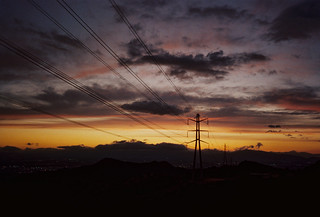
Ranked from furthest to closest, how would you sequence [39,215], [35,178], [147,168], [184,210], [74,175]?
[147,168] < [74,175] < [35,178] < [39,215] < [184,210]

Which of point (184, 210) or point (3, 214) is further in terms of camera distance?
point (3, 214)

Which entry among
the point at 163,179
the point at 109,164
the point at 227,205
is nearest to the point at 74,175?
the point at 109,164

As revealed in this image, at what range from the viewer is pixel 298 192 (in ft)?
137

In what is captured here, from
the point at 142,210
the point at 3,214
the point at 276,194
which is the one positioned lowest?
the point at 3,214

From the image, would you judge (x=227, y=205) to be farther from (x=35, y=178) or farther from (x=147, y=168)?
(x=147, y=168)

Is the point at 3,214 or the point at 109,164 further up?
the point at 109,164

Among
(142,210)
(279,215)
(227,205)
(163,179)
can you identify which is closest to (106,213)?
(142,210)

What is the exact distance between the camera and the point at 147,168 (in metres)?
190

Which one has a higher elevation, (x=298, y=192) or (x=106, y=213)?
(x=298, y=192)

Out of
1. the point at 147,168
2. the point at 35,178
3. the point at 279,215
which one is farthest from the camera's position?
the point at 147,168

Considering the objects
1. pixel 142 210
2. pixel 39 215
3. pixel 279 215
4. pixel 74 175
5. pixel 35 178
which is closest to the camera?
pixel 279 215

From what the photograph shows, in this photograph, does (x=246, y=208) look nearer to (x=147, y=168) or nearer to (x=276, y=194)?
(x=276, y=194)

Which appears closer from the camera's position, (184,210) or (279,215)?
(279,215)

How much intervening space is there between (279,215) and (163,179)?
65.0 m
